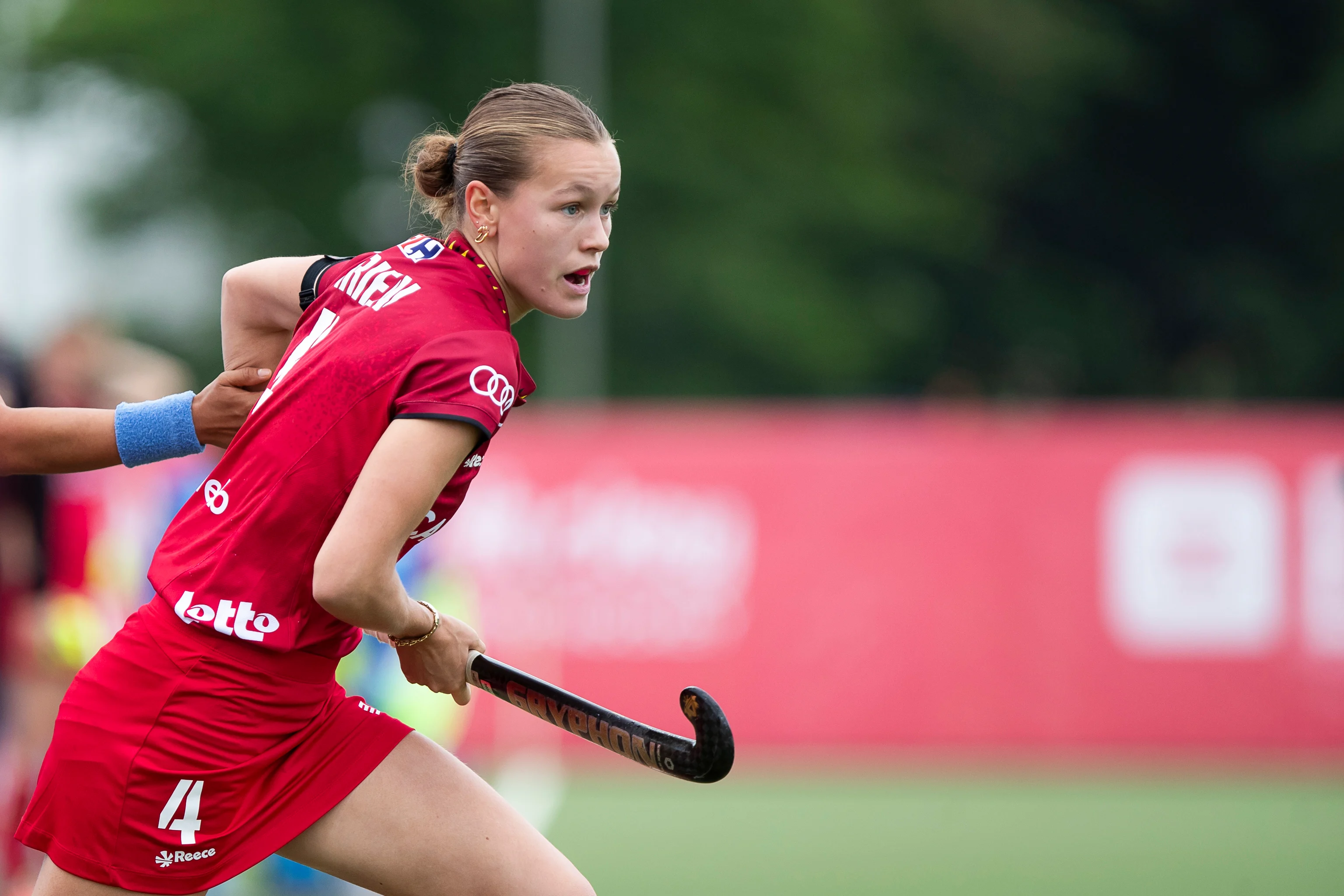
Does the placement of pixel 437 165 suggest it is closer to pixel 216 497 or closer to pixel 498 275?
pixel 498 275

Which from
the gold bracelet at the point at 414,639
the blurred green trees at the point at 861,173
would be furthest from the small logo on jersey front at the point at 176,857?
the blurred green trees at the point at 861,173

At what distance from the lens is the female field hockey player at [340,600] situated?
3.05 m

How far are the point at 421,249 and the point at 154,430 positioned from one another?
693 mm

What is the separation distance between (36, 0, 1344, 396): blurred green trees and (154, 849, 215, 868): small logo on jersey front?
70.3 feet

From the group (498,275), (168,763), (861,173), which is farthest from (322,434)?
(861,173)

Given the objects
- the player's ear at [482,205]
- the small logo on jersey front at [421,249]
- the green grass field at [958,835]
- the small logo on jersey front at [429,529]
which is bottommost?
the green grass field at [958,835]

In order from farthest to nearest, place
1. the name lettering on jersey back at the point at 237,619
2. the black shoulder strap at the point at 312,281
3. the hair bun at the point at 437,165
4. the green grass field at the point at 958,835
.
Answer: the green grass field at the point at 958,835 < the hair bun at the point at 437,165 < the black shoulder strap at the point at 312,281 < the name lettering on jersey back at the point at 237,619

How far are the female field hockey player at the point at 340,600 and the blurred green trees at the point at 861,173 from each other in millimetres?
21252

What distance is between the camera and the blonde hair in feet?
10.9

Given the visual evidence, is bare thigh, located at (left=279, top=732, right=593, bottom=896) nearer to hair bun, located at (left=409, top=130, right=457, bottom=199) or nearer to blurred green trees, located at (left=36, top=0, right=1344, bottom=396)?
hair bun, located at (left=409, top=130, right=457, bottom=199)

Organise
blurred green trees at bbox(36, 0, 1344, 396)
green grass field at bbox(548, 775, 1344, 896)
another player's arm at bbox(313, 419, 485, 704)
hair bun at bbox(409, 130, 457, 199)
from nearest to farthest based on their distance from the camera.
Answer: another player's arm at bbox(313, 419, 485, 704)
hair bun at bbox(409, 130, 457, 199)
green grass field at bbox(548, 775, 1344, 896)
blurred green trees at bbox(36, 0, 1344, 396)

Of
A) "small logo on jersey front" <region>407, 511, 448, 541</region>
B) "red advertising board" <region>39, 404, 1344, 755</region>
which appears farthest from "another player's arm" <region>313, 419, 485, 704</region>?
"red advertising board" <region>39, 404, 1344, 755</region>

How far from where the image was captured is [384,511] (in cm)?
296

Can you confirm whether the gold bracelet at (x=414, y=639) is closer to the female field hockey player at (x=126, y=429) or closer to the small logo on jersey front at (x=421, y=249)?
the female field hockey player at (x=126, y=429)
